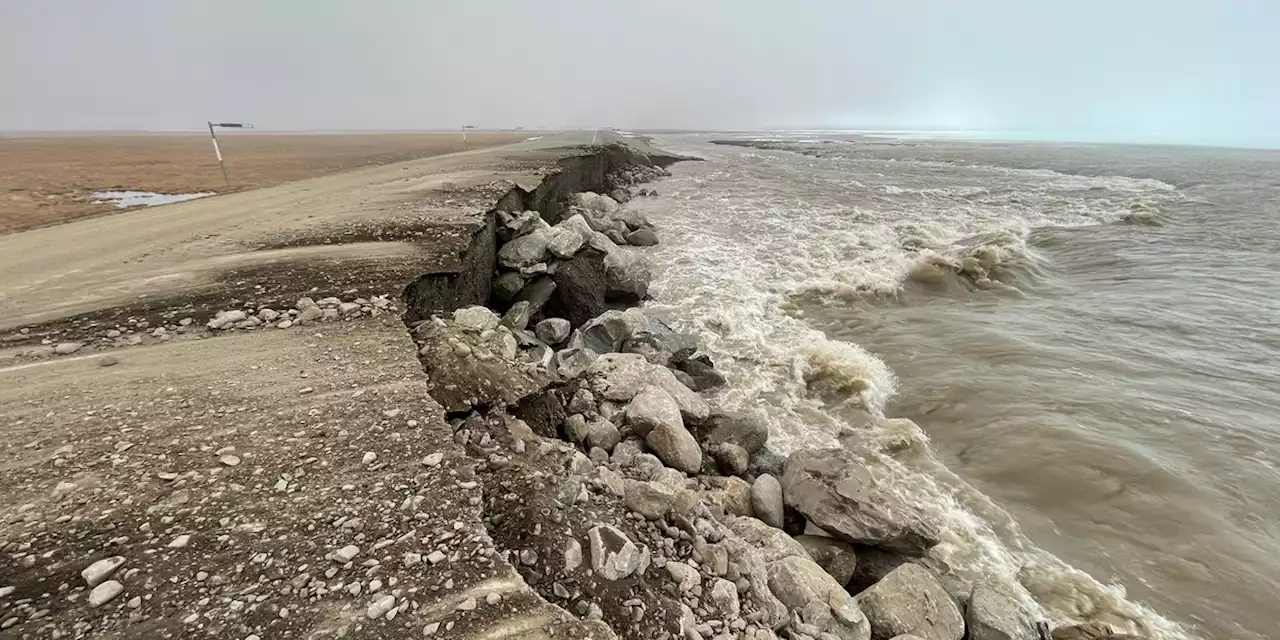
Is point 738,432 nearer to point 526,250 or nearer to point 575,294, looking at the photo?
point 575,294

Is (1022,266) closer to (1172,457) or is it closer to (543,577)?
(1172,457)

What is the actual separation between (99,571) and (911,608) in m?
4.80

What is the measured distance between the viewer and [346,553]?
9.20ft

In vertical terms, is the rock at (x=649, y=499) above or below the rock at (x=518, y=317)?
above

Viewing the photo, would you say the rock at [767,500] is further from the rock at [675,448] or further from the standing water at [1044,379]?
the standing water at [1044,379]

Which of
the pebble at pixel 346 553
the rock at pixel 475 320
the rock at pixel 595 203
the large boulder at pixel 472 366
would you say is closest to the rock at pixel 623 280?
the rock at pixel 475 320

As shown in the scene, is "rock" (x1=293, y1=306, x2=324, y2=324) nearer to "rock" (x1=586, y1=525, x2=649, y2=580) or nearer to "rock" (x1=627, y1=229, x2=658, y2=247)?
"rock" (x1=586, y1=525, x2=649, y2=580)

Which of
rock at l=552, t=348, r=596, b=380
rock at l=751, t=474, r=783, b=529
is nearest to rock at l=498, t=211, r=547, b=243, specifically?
rock at l=552, t=348, r=596, b=380

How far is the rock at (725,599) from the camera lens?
302 cm

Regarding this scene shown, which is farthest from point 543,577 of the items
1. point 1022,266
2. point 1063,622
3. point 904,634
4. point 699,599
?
point 1022,266

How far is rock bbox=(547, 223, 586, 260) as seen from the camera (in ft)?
34.7

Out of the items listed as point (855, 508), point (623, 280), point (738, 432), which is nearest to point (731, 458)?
point (738, 432)

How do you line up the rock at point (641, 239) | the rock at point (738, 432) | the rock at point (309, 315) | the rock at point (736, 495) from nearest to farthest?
the rock at point (736, 495) → the rock at point (309, 315) → the rock at point (738, 432) → the rock at point (641, 239)

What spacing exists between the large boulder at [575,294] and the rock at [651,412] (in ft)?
14.9
